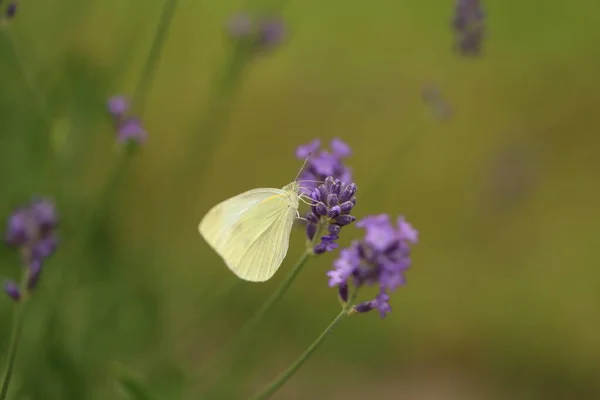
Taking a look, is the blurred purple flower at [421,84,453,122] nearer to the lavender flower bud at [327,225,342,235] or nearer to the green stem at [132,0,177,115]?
the green stem at [132,0,177,115]

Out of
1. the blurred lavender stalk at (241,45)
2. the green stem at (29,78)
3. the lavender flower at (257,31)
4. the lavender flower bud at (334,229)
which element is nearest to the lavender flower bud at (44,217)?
the green stem at (29,78)

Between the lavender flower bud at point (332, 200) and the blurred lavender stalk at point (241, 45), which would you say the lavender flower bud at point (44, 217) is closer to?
the lavender flower bud at point (332, 200)

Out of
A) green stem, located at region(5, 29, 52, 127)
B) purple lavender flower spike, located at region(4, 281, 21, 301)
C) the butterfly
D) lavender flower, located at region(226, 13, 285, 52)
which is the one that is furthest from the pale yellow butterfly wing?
lavender flower, located at region(226, 13, 285, 52)

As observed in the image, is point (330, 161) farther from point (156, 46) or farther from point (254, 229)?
point (156, 46)

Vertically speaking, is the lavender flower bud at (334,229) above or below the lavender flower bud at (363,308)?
above

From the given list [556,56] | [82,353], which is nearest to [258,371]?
[82,353]

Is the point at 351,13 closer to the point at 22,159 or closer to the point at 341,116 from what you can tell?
the point at 341,116

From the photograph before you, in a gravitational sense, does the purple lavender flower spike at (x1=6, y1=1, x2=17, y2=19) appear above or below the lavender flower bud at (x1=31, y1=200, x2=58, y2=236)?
above
